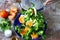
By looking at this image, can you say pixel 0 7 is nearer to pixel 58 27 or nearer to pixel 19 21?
pixel 19 21

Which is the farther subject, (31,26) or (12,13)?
(12,13)

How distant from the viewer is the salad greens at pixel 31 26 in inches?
39.9

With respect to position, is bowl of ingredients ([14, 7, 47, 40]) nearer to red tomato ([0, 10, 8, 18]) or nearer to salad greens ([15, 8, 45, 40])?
salad greens ([15, 8, 45, 40])

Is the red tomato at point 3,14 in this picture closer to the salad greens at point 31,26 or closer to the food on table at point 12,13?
the food on table at point 12,13

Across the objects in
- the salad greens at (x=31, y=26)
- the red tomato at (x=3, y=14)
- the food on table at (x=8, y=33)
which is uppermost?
the red tomato at (x=3, y=14)

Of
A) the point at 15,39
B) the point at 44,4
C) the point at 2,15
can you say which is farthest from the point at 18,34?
the point at 44,4

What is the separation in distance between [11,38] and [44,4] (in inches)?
11.7

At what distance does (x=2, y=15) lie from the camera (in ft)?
3.72

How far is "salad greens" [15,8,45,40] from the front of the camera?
3.33 feet

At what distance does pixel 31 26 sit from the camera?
40.0 inches

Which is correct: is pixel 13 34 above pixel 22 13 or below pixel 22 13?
below

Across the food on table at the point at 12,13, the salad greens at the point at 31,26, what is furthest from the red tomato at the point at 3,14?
the salad greens at the point at 31,26

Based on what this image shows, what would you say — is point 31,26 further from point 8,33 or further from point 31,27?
point 8,33

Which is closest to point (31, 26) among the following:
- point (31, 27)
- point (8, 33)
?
point (31, 27)
